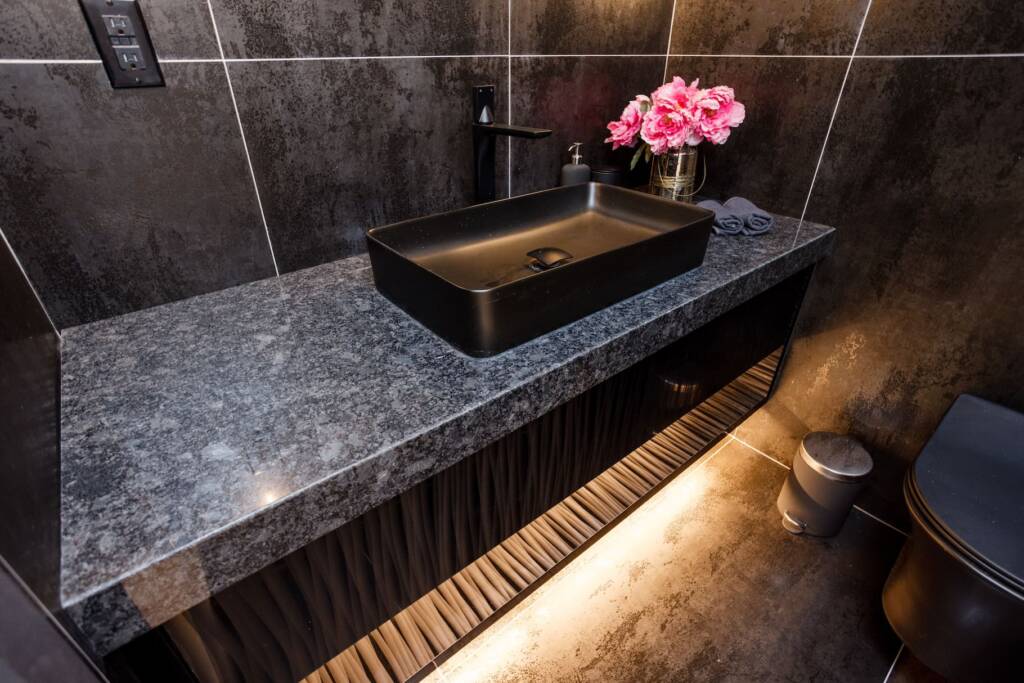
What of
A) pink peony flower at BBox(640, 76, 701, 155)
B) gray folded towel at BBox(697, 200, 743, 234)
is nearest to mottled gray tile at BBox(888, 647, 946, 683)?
gray folded towel at BBox(697, 200, 743, 234)

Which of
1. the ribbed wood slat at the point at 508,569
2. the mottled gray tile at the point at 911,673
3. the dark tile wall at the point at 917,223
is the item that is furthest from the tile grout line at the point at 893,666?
the ribbed wood slat at the point at 508,569

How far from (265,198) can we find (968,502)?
5.39 feet

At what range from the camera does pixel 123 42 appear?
2.48 feet

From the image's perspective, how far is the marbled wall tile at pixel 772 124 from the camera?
1283 millimetres

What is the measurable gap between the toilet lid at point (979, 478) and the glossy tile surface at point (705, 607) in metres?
0.47

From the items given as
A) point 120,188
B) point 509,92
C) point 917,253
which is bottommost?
point 917,253

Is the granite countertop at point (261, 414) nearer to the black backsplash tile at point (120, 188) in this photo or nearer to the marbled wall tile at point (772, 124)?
the black backsplash tile at point (120, 188)

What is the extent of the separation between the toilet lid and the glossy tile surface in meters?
0.47

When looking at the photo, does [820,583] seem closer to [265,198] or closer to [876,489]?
[876,489]

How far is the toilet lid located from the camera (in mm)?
961

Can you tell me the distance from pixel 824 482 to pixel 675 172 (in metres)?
0.99

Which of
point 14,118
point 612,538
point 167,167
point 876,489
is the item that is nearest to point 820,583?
point 876,489

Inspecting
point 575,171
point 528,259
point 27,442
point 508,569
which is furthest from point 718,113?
point 27,442

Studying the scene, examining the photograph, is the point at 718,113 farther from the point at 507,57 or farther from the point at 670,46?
the point at 507,57
